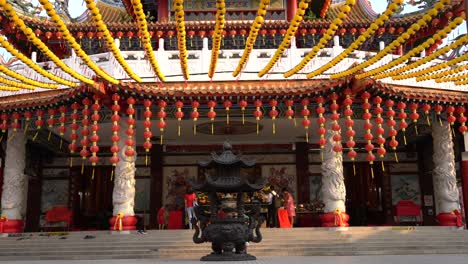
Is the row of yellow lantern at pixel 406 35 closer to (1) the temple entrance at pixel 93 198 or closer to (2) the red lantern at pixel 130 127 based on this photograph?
(2) the red lantern at pixel 130 127

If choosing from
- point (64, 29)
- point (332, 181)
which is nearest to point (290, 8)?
point (332, 181)

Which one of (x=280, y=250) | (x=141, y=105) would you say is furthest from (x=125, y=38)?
(x=280, y=250)

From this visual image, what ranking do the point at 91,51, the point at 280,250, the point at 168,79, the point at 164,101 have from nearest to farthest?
the point at 280,250 → the point at 164,101 → the point at 168,79 → the point at 91,51

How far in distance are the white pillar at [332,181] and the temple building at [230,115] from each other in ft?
0.10

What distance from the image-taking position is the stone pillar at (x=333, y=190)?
41.0ft

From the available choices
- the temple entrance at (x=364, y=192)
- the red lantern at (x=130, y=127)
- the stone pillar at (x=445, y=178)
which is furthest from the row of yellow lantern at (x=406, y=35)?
the temple entrance at (x=364, y=192)

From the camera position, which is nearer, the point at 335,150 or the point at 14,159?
the point at 335,150

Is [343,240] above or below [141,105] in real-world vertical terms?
below

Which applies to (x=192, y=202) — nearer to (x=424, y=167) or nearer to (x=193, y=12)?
(x=193, y=12)

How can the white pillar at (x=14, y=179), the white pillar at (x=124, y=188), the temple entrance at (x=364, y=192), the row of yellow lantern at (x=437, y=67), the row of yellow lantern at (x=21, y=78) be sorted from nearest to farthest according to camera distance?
the row of yellow lantern at (x=437, y=67) → the row of yellow lantern at (x=21, y=78) → the white pillar at (x=124, y=188) → the white pillar at (x=14, y=179) → the temple entrance at (x=364, y=192)

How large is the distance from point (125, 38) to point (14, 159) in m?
5.81

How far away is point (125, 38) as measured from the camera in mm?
16938

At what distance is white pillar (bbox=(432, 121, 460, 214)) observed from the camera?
13.6 m

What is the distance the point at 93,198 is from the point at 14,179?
4032mm
